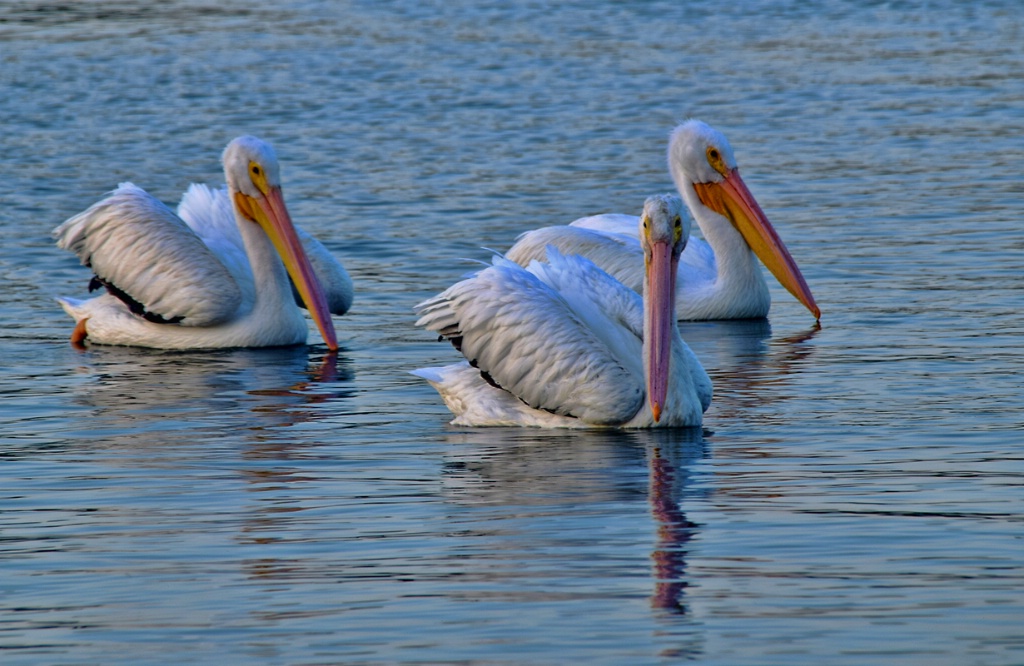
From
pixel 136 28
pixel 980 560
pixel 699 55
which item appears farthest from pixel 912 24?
pixel 980 560

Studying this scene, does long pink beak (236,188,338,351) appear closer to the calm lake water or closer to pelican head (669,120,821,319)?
the calm lake water

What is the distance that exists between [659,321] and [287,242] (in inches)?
108

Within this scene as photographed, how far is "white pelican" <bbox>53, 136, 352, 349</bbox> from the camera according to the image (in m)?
8.70

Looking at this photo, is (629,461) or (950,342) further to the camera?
(950,342)

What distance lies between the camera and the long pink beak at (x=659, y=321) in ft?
21.3

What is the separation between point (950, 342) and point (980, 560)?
3.23 meters

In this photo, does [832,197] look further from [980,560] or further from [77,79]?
[77,79]

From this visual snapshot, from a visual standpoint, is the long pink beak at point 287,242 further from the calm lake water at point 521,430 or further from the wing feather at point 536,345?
the wing feather at point 536,345

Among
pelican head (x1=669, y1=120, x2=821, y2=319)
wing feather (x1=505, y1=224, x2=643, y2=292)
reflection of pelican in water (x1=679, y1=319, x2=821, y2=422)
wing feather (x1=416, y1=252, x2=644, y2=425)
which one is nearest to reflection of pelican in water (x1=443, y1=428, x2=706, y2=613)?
wing feather (x1=416, y1=252, x2=644, y2=425)

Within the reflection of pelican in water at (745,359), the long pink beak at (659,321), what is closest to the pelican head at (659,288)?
the long pink beak at (659,321)

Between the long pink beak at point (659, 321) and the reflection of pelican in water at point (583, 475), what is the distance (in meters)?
0.19

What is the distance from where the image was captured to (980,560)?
4.95m

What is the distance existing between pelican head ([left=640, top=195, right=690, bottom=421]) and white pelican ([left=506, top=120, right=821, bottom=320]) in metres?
2.40

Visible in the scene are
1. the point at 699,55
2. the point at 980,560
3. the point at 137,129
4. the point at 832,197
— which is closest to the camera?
the point at 980,560
